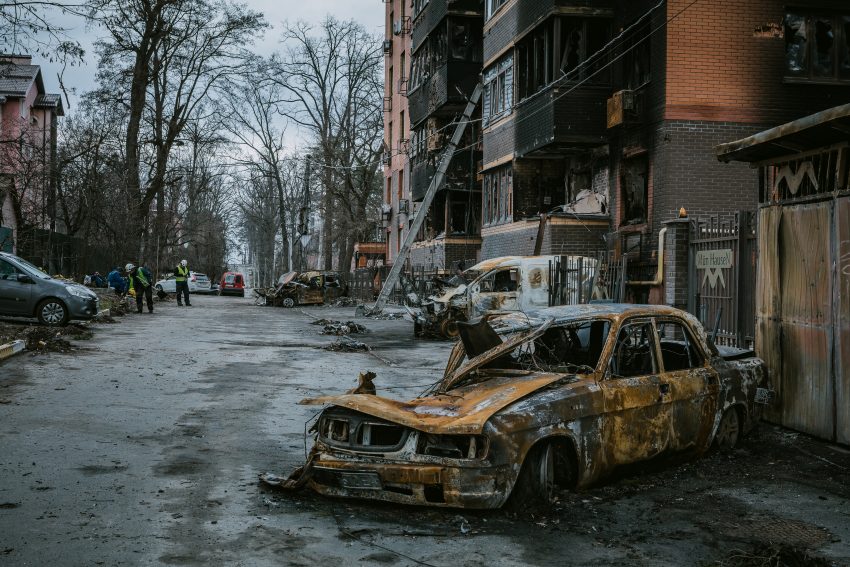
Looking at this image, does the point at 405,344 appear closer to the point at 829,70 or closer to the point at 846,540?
the point at 829,70

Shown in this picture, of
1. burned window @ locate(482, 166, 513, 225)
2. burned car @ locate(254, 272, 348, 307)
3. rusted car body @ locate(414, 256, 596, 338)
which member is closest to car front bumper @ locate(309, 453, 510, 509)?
rusted car body @ locate(414, 256, 596, 338)

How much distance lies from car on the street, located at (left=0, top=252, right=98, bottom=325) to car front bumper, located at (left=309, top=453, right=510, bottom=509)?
627 inches

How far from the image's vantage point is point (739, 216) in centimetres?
1148

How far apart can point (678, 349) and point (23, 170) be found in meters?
29.9

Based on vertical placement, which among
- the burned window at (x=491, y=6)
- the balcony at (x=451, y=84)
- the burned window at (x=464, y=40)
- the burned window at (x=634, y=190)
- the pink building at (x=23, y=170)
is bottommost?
the burned window at (x=634, y=190)

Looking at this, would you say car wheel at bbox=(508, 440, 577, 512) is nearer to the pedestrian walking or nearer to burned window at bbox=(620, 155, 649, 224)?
burned window at bbox=(620, 155, 649, 224)

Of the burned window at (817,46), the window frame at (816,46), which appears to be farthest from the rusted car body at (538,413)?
the burned window at (817,46)

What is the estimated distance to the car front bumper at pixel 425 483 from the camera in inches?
215

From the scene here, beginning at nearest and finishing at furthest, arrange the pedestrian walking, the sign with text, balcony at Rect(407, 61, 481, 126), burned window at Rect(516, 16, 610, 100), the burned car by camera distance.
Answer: the sign with text → burned window at Rect(516, 16, 610, 100) → balcony at Rect(407, 61, 481, 126) → the pedestrian walking → the burned car

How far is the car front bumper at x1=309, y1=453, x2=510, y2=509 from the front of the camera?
5.45m

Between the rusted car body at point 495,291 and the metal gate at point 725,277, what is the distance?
5.73 metres

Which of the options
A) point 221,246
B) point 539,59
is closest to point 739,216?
point 539,59

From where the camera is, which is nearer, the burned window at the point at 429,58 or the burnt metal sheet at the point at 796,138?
the burnt metal sheet at the point at 796,138

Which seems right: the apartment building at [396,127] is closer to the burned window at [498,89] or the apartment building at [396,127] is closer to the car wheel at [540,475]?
the burned window at [498,89]
